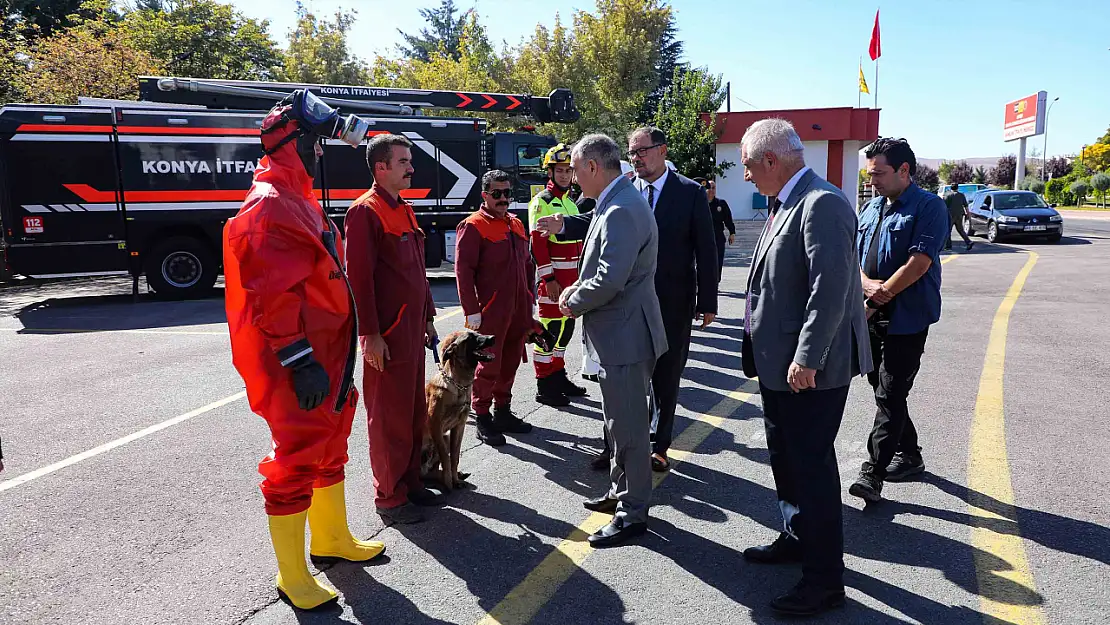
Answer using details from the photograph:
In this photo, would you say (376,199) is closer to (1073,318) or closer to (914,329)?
(914,329)

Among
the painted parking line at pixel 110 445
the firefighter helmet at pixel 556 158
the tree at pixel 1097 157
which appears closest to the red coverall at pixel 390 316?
the firefighter helmet at pixel 556 158

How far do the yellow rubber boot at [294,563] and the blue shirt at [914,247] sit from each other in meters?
3.19

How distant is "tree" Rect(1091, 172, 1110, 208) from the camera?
45781 mm

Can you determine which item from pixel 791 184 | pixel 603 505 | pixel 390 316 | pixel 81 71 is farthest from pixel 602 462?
pixel 81 71

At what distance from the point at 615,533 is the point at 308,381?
1716 mm

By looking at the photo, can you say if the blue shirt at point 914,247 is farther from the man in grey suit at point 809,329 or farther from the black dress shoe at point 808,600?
the black dress shoe at point 808,600

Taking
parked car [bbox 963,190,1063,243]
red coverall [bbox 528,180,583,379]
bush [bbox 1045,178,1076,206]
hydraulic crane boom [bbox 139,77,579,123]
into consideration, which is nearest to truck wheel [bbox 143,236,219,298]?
hydraulic crane boom [bbox 139,77,579,123]

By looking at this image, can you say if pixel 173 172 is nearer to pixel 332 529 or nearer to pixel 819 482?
pixel 332 529

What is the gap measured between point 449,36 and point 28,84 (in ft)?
152

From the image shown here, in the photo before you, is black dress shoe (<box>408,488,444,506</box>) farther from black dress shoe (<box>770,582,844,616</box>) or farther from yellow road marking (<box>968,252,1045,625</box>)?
yellow road marking (<box>968,252,1045,625</box>)

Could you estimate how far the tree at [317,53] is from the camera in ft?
109

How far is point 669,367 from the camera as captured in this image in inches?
181

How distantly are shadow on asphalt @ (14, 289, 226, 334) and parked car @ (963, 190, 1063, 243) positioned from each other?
20.2m

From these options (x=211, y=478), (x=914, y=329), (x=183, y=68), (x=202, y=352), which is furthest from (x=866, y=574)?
(x=183, y=68)
